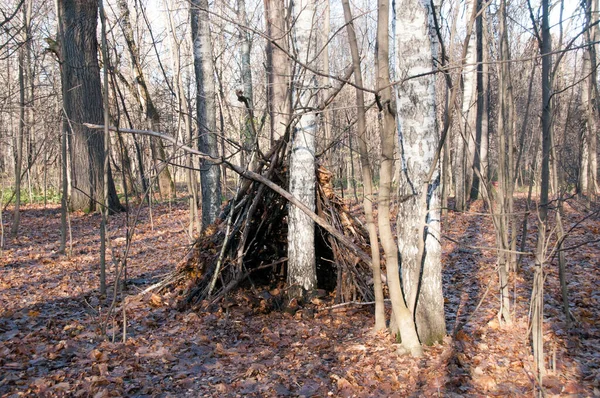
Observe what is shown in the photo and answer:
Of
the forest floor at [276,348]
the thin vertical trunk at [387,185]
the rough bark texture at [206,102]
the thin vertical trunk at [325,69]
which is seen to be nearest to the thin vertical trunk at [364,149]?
the thin vertical trunk at [387,185]

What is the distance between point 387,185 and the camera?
3549 mm

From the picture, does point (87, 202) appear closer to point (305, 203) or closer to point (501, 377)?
point (305, 203)

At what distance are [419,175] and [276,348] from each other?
193cm

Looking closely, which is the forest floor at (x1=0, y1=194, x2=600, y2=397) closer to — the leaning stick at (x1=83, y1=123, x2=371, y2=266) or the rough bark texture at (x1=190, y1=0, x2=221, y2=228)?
the leaning stick at (x1=83, y1=123, x2=371, y2=266)

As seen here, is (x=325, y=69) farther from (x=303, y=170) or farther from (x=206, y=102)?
(x=206, y=102)

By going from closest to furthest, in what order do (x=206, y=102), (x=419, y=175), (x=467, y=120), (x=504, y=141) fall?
(x=419, y=175), (x=504, y=141), (x=206, y=102), (x=467, y=120)

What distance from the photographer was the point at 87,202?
13281mm

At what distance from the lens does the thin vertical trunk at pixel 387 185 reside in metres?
3.28

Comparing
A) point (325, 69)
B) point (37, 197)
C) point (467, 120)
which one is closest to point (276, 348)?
point (325, 69)

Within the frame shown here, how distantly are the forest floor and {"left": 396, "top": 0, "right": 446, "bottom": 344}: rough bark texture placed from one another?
12.6 inches

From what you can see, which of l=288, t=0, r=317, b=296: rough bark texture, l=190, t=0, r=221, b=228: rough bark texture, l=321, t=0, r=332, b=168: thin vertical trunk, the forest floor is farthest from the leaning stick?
l=190, t=0, r=221, b=228: rough bark texture

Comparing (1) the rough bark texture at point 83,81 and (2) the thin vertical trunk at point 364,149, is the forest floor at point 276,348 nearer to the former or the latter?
(2) the thin vertical trunk at point 364,149

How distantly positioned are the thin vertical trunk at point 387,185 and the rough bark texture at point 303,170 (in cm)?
159

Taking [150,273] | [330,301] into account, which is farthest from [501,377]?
[150,273]
